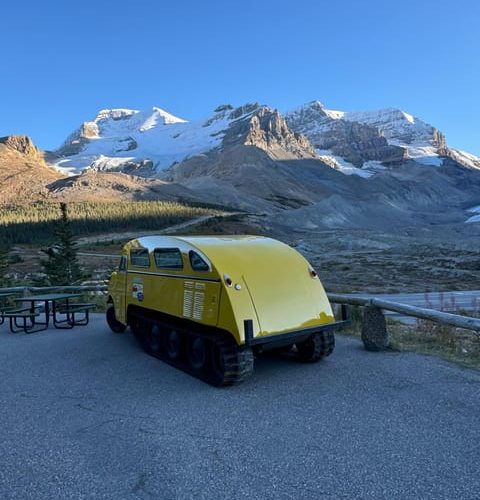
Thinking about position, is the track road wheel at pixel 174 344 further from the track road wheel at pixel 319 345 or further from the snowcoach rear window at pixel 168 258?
the track road wheel at pixel 319 345

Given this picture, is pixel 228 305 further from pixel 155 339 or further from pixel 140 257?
pixel 140 257

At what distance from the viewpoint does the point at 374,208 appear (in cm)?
16062

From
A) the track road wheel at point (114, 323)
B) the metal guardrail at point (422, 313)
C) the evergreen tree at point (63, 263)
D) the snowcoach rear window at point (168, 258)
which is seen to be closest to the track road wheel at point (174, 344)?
the snowcoach rear window at point (168, 258)

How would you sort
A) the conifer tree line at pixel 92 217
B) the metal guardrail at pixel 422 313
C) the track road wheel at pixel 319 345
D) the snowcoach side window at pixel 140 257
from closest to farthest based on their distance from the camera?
1. the metal guardrail at pixel 422 313
2. the track road wheel at pixel 319 345
3. the snowcoach side window at pixel 140 257
4. the conifer tree line at pixel 92 217

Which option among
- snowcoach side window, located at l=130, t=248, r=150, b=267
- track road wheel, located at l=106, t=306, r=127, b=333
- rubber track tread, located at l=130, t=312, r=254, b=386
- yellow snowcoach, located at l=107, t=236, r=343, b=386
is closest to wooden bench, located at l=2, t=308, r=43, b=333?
track road wheel, located at l=106, t=306, r=127, b=333

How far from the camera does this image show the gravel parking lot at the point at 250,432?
3.88m

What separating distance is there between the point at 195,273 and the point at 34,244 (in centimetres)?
9999

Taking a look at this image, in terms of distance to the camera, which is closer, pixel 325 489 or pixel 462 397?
pixel 325 489

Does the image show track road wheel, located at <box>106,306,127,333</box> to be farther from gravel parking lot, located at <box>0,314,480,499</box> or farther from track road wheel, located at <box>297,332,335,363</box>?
track road wheel, located at <box>297,332,335,363</box>

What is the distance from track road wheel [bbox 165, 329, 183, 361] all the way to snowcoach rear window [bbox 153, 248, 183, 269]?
1.05 meters

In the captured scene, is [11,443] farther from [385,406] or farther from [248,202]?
[248,202]

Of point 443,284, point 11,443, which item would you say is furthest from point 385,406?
point 443,284

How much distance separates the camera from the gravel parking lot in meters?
3.88

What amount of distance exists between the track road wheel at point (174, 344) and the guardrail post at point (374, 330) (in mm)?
3108
